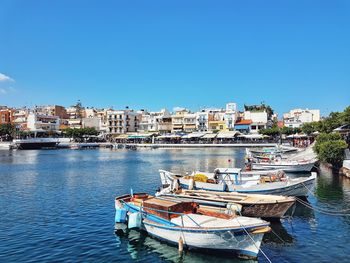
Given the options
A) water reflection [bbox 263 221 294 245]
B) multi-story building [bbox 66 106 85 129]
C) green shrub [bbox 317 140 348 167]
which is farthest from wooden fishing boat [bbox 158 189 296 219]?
multi-story building [bbox 66 106 85 129]

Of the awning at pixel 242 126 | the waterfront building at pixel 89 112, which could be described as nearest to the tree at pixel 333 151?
the awning at pixel 242 126

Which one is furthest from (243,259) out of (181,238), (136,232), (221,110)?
(221,110)

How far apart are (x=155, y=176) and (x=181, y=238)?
82.6ft

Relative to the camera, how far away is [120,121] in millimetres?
136000

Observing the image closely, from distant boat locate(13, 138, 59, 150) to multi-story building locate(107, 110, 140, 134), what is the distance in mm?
28378

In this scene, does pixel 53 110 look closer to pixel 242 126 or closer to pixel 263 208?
pixel 242 126

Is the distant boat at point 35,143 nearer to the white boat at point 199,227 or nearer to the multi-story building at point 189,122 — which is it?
the multi-story building at point 189,122

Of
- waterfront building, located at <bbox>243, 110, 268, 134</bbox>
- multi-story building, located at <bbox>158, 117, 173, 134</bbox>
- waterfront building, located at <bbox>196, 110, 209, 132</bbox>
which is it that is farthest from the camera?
multi-story building, located at <bbox>158, 117, 173, 134</bbox>

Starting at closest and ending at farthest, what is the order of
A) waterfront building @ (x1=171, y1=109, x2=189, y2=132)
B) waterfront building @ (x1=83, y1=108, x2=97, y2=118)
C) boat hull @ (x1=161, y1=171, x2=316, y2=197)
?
boat hull @ (x1=161, y1=171, x2=316, y2=197), waterfront building @ (x1=171, y1=109, x2=189, y2=132), waterfront building @ (x1=83, y1=108, x2=97, y2=118)

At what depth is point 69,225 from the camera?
19.2m

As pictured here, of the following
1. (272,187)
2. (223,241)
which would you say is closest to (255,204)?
(223,241)

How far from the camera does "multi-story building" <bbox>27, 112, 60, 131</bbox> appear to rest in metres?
126

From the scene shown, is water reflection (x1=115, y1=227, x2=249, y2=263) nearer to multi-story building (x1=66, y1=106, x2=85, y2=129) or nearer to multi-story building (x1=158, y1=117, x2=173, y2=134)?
multi-story building (x1=158, y1=117, x2=173, y2=134)

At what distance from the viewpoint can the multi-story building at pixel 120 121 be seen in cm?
13588
